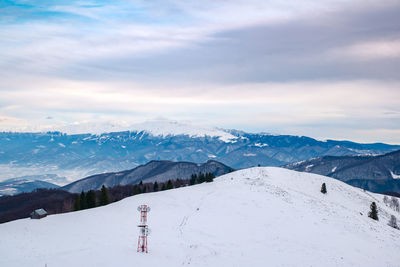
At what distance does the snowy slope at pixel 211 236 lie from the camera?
32812mm

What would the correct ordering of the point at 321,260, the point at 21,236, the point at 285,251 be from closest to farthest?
the point at 321,260 → the point at 285,251 → the point at 21,236

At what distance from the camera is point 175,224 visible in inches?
1876

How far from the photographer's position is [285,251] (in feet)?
121

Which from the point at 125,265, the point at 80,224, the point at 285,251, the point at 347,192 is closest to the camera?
the point at 125,265

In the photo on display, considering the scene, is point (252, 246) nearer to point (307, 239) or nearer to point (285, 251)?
point (285, 251)

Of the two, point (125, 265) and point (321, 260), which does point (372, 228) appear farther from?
point (125, 265)

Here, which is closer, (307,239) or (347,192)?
(307,239)

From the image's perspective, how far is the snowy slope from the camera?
32.8 metres

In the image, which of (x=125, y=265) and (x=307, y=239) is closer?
(x=125, y=265)

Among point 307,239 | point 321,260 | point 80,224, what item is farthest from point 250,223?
point 80,224

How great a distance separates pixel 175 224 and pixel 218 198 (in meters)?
19.4

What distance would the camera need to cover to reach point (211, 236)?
41844 millimetres

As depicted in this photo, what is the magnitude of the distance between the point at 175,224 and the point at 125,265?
18301 mm

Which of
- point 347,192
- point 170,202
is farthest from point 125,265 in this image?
point 347,192
